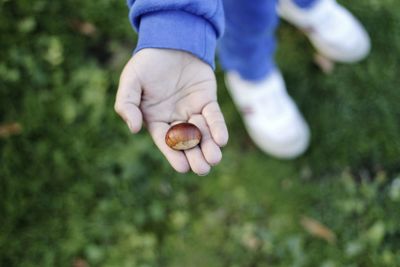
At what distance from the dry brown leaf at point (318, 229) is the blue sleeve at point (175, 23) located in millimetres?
1273

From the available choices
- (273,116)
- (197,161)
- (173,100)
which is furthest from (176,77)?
(273,116)

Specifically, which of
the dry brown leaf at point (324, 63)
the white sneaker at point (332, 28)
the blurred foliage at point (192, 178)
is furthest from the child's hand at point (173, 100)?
the dry brown leaf at point (324, 63)

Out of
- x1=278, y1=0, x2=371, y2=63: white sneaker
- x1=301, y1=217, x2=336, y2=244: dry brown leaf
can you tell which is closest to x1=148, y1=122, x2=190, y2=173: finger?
x1=301, y1=217, x2=336, y2=244: dry brown leaf

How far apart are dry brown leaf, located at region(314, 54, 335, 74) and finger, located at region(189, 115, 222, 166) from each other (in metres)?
1.47

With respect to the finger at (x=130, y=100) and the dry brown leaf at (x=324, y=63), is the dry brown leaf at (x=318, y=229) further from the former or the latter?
the finger at (x=130, y=100)

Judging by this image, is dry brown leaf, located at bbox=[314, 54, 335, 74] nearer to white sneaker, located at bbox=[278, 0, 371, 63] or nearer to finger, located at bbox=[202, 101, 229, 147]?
white sneaker, located at bbox=[278, 0, 371, 63]

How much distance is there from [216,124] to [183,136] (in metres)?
0.10

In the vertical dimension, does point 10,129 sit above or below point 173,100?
below

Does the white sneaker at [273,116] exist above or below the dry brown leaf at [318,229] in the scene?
above

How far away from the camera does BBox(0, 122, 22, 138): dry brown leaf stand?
264 centimetres

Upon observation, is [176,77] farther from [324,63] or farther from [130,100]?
[324,63]

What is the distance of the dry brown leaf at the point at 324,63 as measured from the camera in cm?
271

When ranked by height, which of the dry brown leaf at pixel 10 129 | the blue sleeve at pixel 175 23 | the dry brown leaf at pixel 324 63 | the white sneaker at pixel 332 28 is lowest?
the dry brown leaf at pixel 10 129

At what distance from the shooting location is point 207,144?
1407 millimetres
